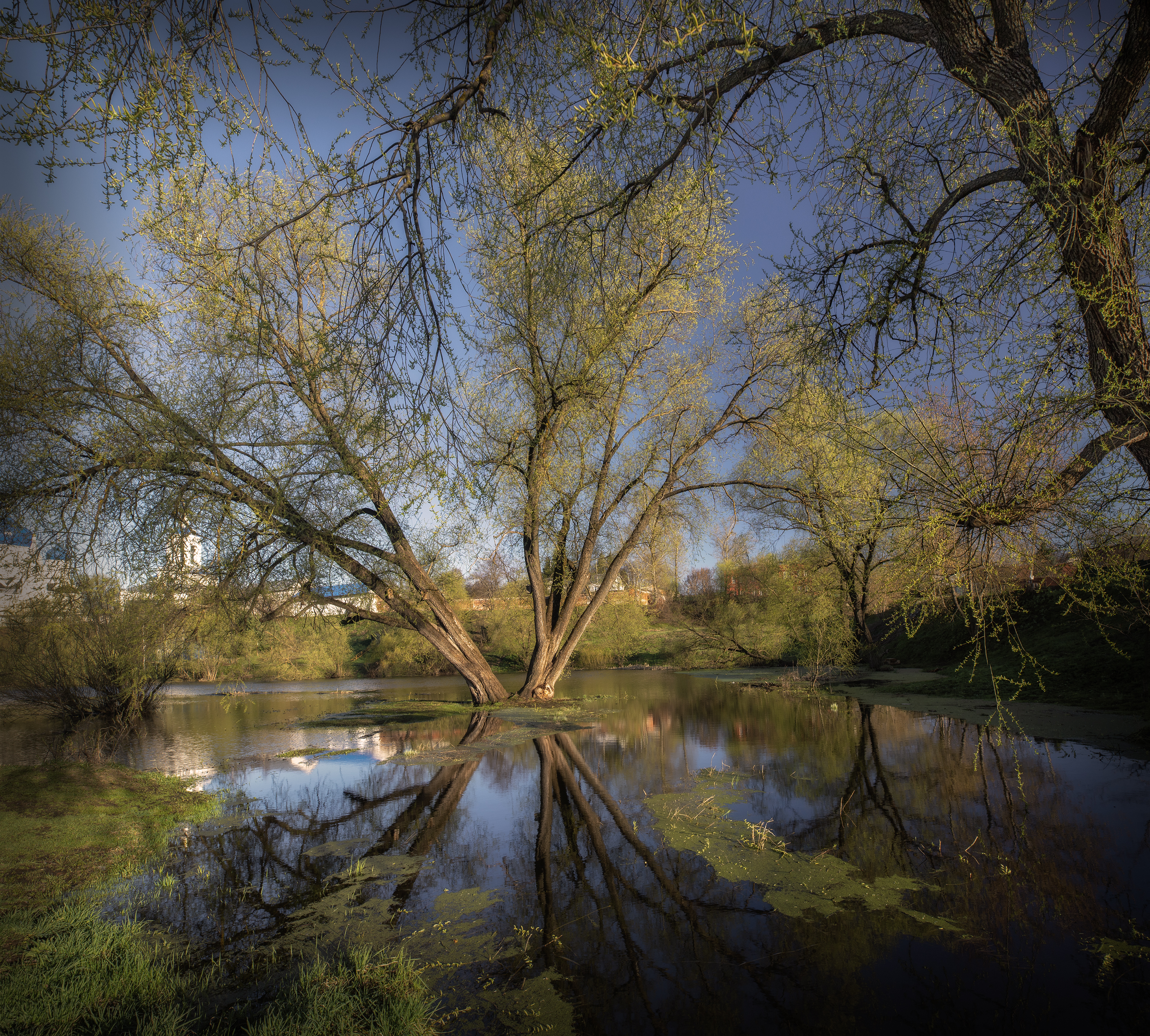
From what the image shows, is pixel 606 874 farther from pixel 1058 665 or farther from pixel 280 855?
pixel 1058 665

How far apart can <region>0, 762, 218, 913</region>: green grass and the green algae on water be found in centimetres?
A: 417

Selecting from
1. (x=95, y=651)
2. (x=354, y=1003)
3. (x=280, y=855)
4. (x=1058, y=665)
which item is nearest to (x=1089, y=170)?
(x=354, y=1003)

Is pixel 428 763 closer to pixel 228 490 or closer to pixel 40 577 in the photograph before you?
pixel 228 490

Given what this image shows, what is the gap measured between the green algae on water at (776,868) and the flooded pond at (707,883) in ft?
0.07

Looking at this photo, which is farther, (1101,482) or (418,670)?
(418,670)

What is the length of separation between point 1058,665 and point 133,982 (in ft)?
43.0

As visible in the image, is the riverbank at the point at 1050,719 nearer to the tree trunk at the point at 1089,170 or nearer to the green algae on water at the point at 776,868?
the green algae on water at the point at 776,868

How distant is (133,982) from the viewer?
2.95 m

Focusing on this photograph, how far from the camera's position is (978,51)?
12.2 ft

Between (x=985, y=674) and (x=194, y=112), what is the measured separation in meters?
15.1

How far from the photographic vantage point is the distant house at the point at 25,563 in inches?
350

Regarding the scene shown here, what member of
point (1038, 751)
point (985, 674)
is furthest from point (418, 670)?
point (1038, 751)

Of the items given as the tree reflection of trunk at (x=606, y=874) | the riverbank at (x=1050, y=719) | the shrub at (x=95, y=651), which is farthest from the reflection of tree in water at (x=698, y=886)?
the shrub at (x=95, y=651)

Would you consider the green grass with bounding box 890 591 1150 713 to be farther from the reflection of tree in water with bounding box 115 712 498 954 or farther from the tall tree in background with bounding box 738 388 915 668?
the reflection of tree in water with bounding box 115 712 498 954
